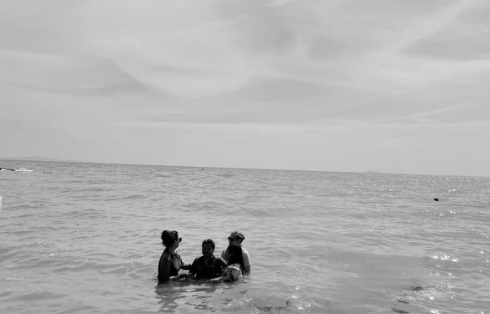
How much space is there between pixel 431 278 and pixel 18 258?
9.93 m

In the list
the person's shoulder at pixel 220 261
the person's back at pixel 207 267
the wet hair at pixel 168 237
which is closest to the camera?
the wet hair at pixel 168 237

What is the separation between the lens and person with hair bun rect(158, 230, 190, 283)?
822 centimetres

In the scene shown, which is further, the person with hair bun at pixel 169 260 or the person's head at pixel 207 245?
the person's head at pixel 207 245

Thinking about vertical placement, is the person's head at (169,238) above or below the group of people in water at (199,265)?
above

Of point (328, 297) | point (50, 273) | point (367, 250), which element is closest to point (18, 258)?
point (50, 273)

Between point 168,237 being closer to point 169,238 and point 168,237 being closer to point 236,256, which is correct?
point 169,238

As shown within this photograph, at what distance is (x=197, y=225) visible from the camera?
16359 millimetres

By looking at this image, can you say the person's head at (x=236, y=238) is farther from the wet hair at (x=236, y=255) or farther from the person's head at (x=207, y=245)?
the person's head at (x=207, y=245)

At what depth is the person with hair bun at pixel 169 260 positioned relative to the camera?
822cm

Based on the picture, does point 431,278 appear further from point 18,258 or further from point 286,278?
point 18,258

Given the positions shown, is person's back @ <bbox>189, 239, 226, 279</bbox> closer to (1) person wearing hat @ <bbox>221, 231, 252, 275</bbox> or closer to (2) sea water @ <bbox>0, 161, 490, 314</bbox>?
(2) sea water @ <bbox>0, 161, 490, 314</bbox>

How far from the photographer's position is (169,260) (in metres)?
8.38

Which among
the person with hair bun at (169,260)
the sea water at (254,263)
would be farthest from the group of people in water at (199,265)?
the sea water at (254,263)

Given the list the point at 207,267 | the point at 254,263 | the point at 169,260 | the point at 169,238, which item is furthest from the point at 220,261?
the point at 254,263
